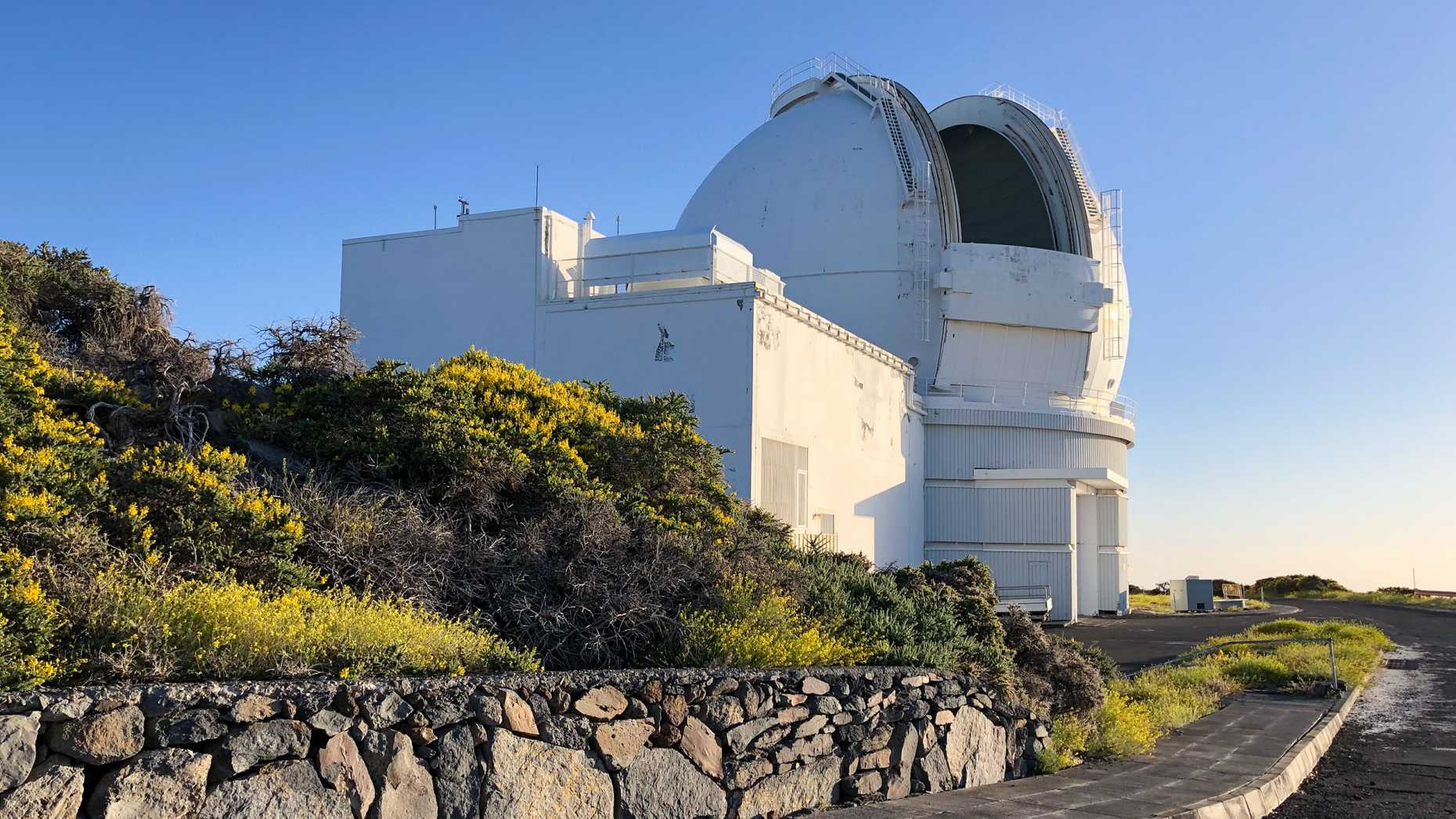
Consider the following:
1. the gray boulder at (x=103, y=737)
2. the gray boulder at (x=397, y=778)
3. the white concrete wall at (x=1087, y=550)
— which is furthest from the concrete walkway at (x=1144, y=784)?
the white concrete wall at (x=1087, y=550)

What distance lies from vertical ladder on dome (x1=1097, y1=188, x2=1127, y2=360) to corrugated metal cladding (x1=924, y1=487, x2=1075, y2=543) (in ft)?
18.5

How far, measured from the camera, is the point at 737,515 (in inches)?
352

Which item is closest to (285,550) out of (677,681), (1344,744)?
(677,681)

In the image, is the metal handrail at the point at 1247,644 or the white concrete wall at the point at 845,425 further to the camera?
the white concrete wall at the point at 845,425

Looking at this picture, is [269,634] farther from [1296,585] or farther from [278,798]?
[1296,585]

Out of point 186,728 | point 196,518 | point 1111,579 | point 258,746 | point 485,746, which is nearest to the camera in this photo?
point 186,728

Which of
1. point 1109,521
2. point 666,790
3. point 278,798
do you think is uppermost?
point 1109,521

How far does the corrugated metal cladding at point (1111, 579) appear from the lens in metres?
28.1

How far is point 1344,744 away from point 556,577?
24.7 feet

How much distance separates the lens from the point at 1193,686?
1245 centimetres

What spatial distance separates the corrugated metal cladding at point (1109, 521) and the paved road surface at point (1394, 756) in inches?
432

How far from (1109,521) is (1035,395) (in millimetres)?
3996

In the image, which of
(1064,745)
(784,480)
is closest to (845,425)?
(784,480)

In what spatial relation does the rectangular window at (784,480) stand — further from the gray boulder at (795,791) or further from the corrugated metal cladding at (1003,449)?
the gray boulder at (795,791)
